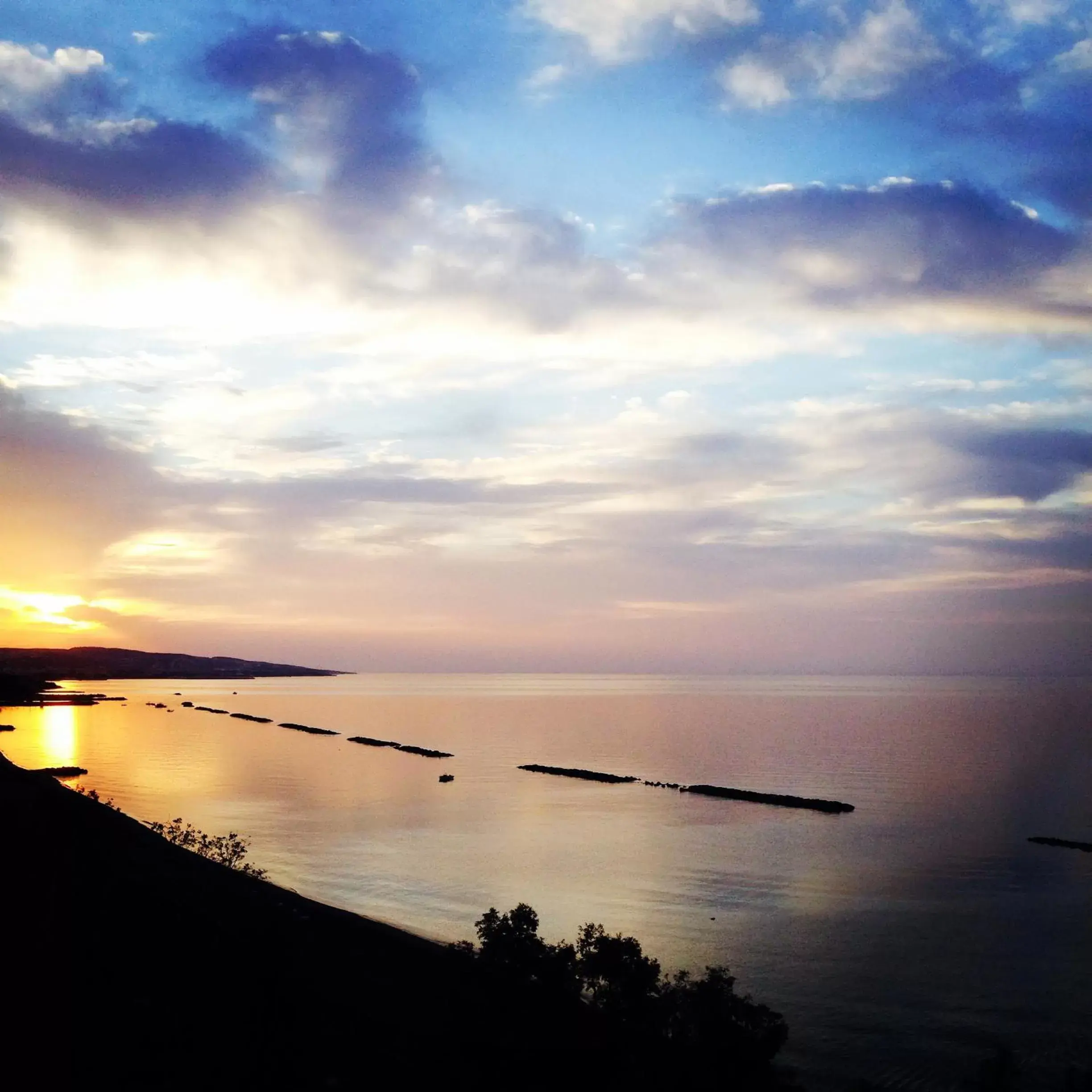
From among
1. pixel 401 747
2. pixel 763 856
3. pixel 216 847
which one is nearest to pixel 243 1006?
pixel 216 847

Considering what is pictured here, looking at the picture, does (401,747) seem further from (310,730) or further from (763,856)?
(763,856)

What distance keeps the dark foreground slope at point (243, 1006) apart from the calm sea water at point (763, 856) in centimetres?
782

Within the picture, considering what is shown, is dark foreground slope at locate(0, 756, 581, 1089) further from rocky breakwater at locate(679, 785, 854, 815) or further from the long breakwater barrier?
the long breakwater barrier

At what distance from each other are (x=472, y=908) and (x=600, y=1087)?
801 inches

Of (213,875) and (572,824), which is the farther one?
(572,824)

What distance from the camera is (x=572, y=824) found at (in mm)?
54406

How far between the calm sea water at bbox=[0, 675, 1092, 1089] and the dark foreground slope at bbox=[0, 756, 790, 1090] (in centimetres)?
782

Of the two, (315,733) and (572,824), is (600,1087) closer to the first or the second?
(572,824)

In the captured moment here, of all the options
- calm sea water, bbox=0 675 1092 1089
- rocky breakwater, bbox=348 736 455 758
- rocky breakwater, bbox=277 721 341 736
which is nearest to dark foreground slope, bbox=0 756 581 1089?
calm sea water, bbox=0 675 1092 1089

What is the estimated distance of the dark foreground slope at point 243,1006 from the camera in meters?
15.5

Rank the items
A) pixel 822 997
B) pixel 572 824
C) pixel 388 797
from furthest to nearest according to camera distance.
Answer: pixel 388 797 → pixel 572 824 → pixel 822 997

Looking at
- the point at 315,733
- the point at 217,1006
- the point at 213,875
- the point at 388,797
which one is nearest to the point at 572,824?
the point at 388,797

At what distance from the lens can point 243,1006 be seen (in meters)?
18.8

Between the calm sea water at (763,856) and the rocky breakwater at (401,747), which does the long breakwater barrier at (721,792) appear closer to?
the calm sea water at (763,856)
